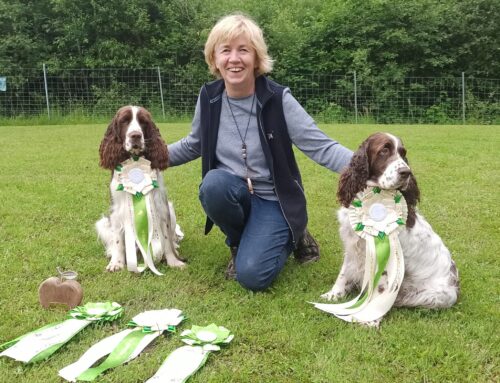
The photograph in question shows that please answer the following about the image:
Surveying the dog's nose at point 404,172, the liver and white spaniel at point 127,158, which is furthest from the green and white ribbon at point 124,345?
the dog's nose at point 404,172

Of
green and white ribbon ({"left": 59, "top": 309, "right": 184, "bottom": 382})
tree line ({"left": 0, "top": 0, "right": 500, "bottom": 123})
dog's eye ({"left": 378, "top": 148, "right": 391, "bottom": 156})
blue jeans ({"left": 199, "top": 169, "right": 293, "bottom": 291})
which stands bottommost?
green and white ribbon ({"left": 59, "top": 309, "right": 184, "bottom": 382})

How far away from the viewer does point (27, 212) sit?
→ 5.01m

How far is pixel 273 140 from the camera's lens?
3.47 metres

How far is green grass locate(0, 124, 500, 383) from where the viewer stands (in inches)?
95.0

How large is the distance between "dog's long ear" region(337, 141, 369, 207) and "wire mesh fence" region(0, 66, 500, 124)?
1332 cm

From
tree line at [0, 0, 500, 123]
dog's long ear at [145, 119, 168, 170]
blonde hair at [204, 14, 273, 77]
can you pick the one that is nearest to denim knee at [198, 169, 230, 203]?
dog's long ear at [145, 119, 168, 170]

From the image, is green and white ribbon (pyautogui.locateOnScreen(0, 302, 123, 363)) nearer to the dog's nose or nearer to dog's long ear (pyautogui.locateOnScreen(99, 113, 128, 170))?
dog's long ear (pyautogui.locateOnScreen(99, 113, 128, 170))

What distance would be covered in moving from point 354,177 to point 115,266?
178 cm

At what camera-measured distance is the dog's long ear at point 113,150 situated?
3631mm

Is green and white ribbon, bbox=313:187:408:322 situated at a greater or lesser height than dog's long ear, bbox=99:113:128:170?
lesser

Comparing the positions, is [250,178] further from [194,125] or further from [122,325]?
[122,325]

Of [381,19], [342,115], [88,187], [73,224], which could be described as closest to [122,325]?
[73,224]

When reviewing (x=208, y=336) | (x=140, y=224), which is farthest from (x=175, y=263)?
(x=208, y=336)

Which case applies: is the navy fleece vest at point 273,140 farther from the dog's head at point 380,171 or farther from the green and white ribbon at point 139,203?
the dog's head at point 380,171
